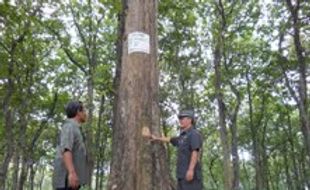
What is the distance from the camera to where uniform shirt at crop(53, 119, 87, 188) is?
16.0 feet

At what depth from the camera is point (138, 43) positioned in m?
5.06

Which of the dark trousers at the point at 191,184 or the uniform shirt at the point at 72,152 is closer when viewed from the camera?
the uniform shirt at the point at 72,152

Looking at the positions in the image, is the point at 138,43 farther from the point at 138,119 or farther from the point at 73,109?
the point at 73,109

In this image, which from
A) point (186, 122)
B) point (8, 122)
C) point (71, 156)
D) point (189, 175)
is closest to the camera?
point (71, 156)

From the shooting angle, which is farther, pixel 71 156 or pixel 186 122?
pixel 186 122

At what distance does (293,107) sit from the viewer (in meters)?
26.6

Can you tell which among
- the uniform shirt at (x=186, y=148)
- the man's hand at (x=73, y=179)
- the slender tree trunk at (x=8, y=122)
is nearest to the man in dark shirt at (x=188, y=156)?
the uniform shirt at (x=186, y=148)

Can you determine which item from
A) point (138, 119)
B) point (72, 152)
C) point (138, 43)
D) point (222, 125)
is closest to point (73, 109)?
point (72, 152)

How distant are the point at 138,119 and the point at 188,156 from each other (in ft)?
4.97

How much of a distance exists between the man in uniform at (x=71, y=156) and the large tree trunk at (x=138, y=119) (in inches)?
16.8

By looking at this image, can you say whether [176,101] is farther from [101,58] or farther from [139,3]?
[139,3]

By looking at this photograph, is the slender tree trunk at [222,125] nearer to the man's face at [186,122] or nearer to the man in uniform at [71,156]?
the man's face at [186,122]

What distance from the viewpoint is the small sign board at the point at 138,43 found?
16.5 ft

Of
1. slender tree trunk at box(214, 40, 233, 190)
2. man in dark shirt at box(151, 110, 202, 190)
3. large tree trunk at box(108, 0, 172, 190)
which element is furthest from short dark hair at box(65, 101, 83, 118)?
slender tree trunk at box(214, 40, 233, 190)
